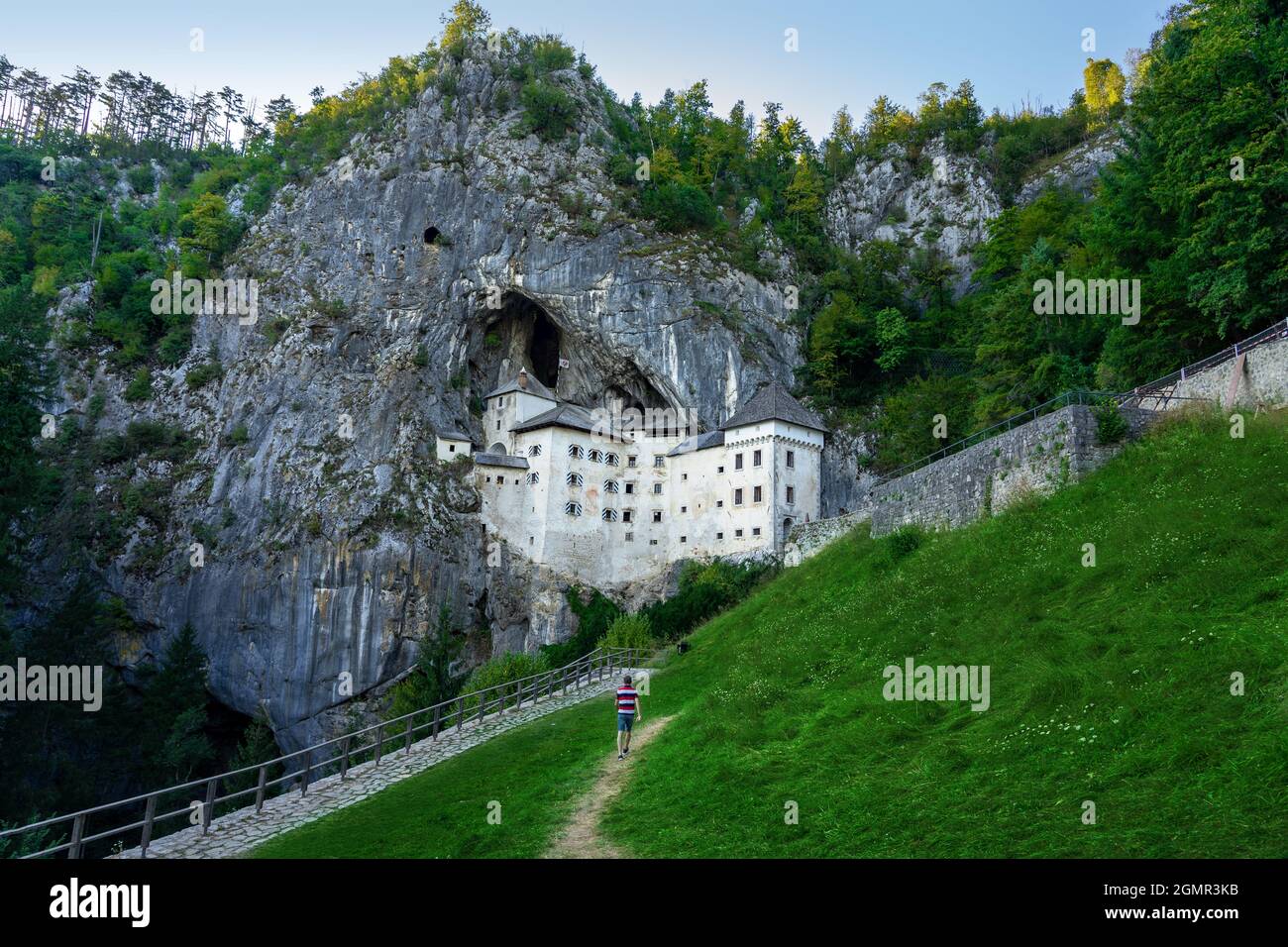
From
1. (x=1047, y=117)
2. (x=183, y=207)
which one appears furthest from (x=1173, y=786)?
(x=183, y=207)

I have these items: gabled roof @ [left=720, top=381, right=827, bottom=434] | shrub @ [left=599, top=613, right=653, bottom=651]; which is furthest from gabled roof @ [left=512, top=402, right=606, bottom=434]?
shrub @ [left=599, top=613, right=653, bottom=651]

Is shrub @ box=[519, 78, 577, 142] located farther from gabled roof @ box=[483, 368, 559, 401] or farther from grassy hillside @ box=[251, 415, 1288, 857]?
grassy hillside @ box=[251, 415, 1288, 857]

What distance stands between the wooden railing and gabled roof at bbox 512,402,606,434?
21.5 meters

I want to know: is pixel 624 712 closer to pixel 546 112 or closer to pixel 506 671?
pixel 506 671

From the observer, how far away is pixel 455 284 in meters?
61.4

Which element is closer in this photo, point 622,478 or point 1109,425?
point 1109,425

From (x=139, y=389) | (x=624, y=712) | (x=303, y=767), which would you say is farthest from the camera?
(x=139, y=389)

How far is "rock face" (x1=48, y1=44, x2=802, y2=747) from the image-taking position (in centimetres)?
5331

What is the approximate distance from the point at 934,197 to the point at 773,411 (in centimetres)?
3131

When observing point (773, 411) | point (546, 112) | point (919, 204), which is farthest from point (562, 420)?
point (919, 204)

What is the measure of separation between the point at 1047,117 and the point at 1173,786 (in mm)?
79399

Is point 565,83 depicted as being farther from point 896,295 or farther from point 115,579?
point 115,579

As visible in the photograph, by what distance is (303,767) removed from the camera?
85.8 ft

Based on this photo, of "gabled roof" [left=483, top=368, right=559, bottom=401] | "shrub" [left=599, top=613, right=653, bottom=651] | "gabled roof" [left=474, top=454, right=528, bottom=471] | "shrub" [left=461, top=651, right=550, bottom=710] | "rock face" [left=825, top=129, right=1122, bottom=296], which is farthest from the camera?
"rock face" [left=825, top=129, right=1122, bottom=296]
